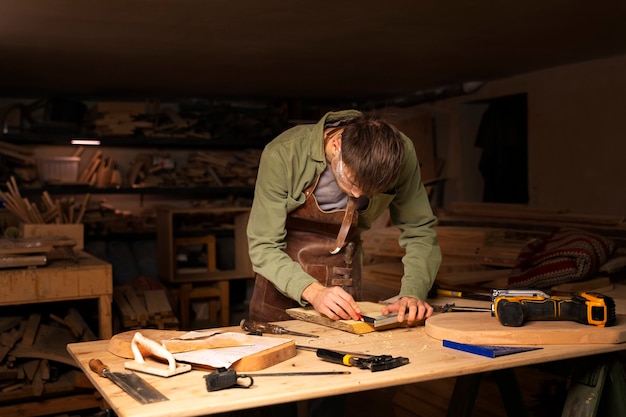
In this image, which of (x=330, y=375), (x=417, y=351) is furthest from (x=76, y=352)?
(x=417, y=351)

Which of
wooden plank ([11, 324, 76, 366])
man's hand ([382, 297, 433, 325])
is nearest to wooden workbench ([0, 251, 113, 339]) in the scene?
wooden plank ([11, 324, 76, 366])

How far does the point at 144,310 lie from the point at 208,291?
216cm

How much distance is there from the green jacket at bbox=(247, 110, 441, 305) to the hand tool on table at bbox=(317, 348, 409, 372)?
628mm

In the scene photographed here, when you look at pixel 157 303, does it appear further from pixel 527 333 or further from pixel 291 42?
pixel 527 333

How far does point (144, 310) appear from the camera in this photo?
6.47 meters

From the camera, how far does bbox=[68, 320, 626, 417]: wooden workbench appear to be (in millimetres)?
1850

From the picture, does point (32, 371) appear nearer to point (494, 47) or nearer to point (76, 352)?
point (76, 352)

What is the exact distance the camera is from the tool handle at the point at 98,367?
210cm

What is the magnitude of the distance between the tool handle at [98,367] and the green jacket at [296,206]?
0.89 m

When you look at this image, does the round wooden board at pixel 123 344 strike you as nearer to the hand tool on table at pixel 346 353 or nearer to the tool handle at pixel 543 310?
the hand tool on table at pixel 346 353

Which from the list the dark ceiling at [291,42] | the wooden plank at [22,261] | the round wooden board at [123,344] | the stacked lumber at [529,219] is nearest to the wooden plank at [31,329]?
the wooden plank at [22,261]

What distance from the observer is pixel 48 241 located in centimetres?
469

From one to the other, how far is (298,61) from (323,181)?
389 cm

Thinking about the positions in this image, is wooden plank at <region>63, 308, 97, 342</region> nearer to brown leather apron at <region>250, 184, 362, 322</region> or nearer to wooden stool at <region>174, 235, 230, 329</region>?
brown leather apron at <region>250, 184, 362, 322</region>
